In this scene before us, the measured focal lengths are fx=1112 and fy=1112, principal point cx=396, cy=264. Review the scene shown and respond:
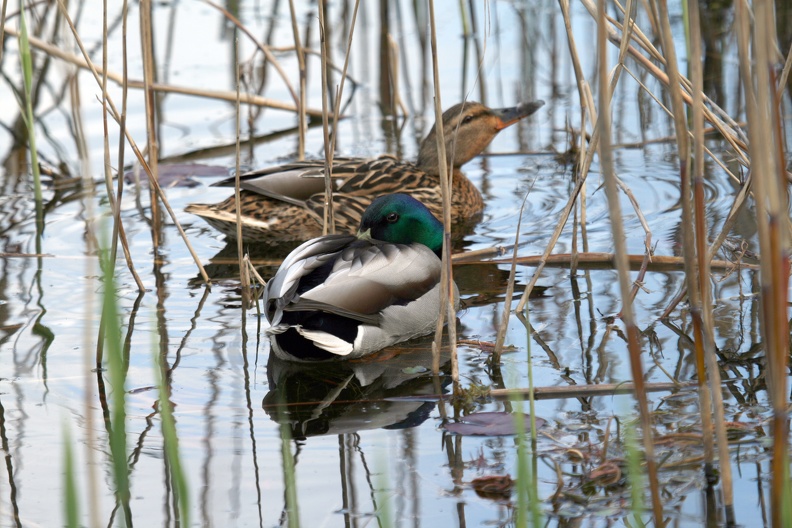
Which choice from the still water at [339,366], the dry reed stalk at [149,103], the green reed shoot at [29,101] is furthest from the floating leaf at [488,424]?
the green reed shoot at [29,101]

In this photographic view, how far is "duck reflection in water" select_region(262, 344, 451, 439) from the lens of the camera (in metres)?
3.69

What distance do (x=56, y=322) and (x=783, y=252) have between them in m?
3.18

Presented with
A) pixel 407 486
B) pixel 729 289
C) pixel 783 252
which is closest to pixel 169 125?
pixel 729 289

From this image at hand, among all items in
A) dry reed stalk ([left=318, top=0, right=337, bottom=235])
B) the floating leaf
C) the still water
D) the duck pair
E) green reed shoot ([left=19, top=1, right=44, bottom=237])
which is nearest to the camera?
the still water

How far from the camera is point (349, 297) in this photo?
13.8 feet

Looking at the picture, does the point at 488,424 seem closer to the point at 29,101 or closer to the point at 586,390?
the point at 586,390

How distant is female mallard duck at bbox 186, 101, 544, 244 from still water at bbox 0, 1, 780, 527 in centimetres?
22

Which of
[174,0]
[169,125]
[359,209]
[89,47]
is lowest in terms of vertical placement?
[359,209]

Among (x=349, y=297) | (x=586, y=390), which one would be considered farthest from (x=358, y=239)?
(x=586, y=390)

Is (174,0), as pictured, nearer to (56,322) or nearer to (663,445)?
(56,322)

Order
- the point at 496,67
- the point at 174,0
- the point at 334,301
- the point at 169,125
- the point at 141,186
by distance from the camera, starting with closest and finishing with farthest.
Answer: the point at 334,301 → the point at 141,186 → the point at 169,125 → the point at 496,67 → the point at 174,0

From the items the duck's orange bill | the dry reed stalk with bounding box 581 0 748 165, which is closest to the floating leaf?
the dry reed stalk with bounding box 581 0 748 165

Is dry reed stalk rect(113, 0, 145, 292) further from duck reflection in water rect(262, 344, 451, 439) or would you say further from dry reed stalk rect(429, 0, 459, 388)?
dry reed stalk rect(429, 0, 459, 388)

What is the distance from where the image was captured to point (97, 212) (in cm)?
645
